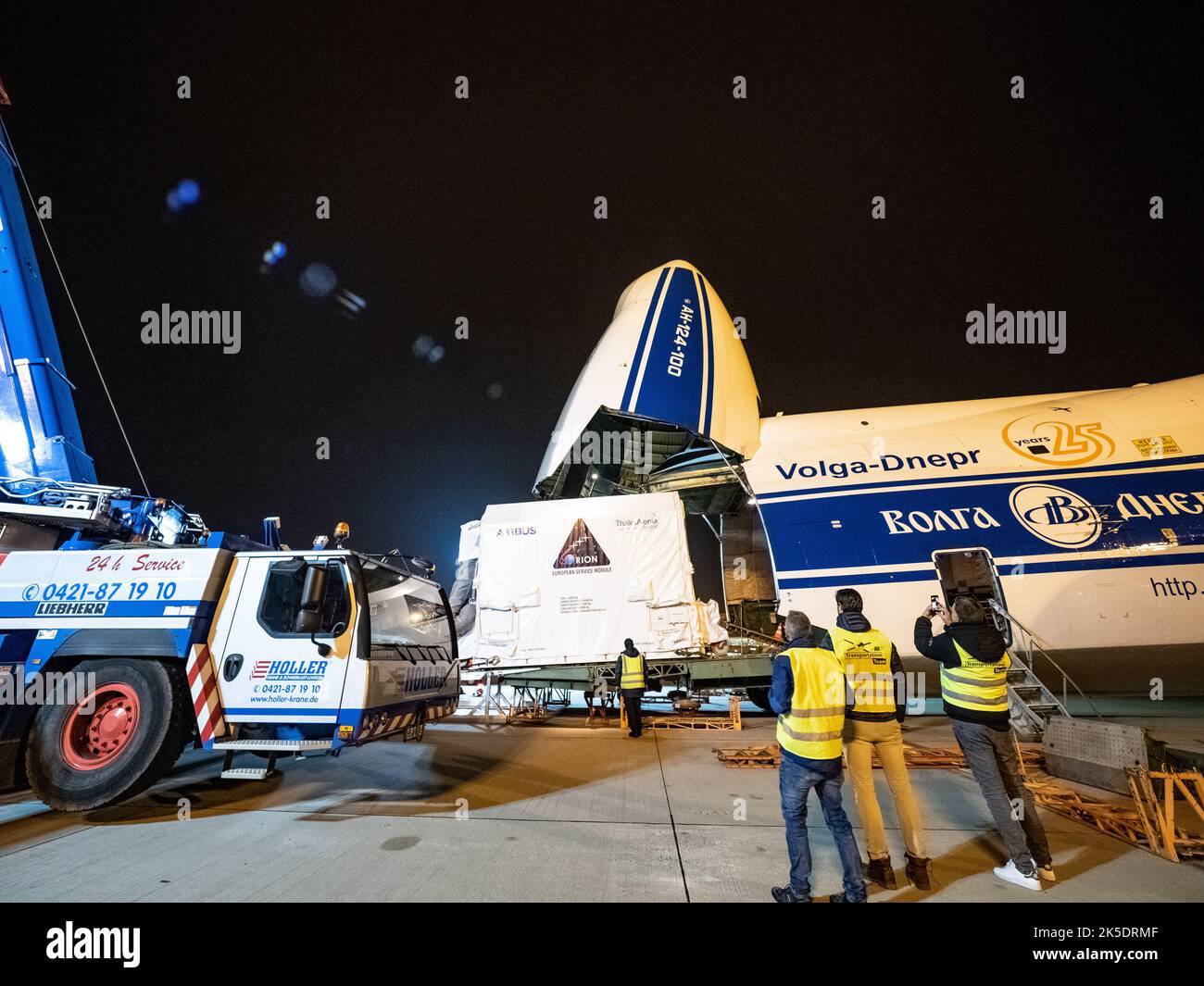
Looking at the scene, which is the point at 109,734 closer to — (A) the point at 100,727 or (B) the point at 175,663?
(A) the point at 100,727

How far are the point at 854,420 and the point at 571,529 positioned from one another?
698 centimetres

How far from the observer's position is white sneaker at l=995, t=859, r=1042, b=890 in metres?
3.64

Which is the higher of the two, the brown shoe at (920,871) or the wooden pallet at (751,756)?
the brown shoe at (920,871)

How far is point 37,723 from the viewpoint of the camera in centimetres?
524

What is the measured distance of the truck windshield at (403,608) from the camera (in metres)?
5.95

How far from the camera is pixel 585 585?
1100cm

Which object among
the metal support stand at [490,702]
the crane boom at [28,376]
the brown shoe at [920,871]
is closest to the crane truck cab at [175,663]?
the crane boom at [28,376]

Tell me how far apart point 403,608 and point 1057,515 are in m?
11.5

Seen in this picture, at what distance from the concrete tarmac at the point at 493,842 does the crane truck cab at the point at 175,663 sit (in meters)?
0.62

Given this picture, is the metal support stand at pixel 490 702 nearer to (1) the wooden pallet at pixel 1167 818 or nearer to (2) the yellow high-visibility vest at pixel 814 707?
(2) the yellow high-visibility vest at pixel 814 707

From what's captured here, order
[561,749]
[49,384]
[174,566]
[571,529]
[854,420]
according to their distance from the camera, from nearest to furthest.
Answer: [174,566] → [49,384] → [561,749] → [571,529] → [854,420]

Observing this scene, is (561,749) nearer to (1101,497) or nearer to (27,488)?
(27,488)

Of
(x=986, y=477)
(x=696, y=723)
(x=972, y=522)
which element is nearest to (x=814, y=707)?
(x=696, y=723)

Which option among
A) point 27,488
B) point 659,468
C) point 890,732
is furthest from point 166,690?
point 659,468
